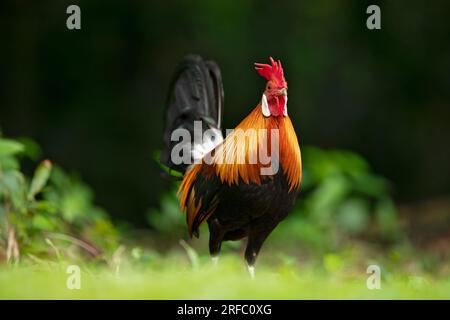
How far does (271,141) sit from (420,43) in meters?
4.83

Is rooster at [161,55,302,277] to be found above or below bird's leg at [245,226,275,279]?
above

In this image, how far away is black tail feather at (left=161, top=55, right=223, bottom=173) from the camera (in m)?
4.38

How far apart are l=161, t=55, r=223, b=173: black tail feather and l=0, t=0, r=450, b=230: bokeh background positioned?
291 centimetres

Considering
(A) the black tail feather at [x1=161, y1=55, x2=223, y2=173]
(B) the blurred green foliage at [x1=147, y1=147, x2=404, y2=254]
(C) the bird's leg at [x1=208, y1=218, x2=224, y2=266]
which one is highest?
(A) the black tail feather at [x1=161, y1=55, x2=223, y2=173]

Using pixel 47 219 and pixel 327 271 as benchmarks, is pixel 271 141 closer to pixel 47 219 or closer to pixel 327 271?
pixel 327 271

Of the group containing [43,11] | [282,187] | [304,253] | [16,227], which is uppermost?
[43,11]

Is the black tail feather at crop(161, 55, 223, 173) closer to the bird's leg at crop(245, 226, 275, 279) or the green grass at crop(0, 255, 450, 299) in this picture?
the bird's leg at crop(245, 226, 275, 279)

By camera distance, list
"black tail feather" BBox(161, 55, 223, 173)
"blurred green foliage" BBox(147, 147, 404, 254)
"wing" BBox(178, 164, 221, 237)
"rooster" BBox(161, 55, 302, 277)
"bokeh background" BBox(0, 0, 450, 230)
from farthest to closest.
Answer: "bokeh background" BBox(0, 0, 450, 230) < "blurred green foliage" BBox(147, 147, 404, 254) < "black tail feather" BBox(161, 55, 223, 173) < "wing" BBox(178, 164, 221, 237) < "rooster" BBox(161, 55, 302, 277)

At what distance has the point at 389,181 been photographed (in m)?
8.26

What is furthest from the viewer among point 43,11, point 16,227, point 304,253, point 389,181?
point 389,181

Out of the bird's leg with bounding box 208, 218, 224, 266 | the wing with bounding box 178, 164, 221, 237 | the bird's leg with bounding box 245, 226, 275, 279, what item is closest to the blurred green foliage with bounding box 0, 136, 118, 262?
the wing with bounding box 178, 164, 221, 237

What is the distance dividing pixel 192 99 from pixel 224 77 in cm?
321

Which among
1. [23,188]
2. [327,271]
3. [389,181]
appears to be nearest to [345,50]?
[389,181]

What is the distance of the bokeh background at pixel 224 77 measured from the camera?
773 centimetres
